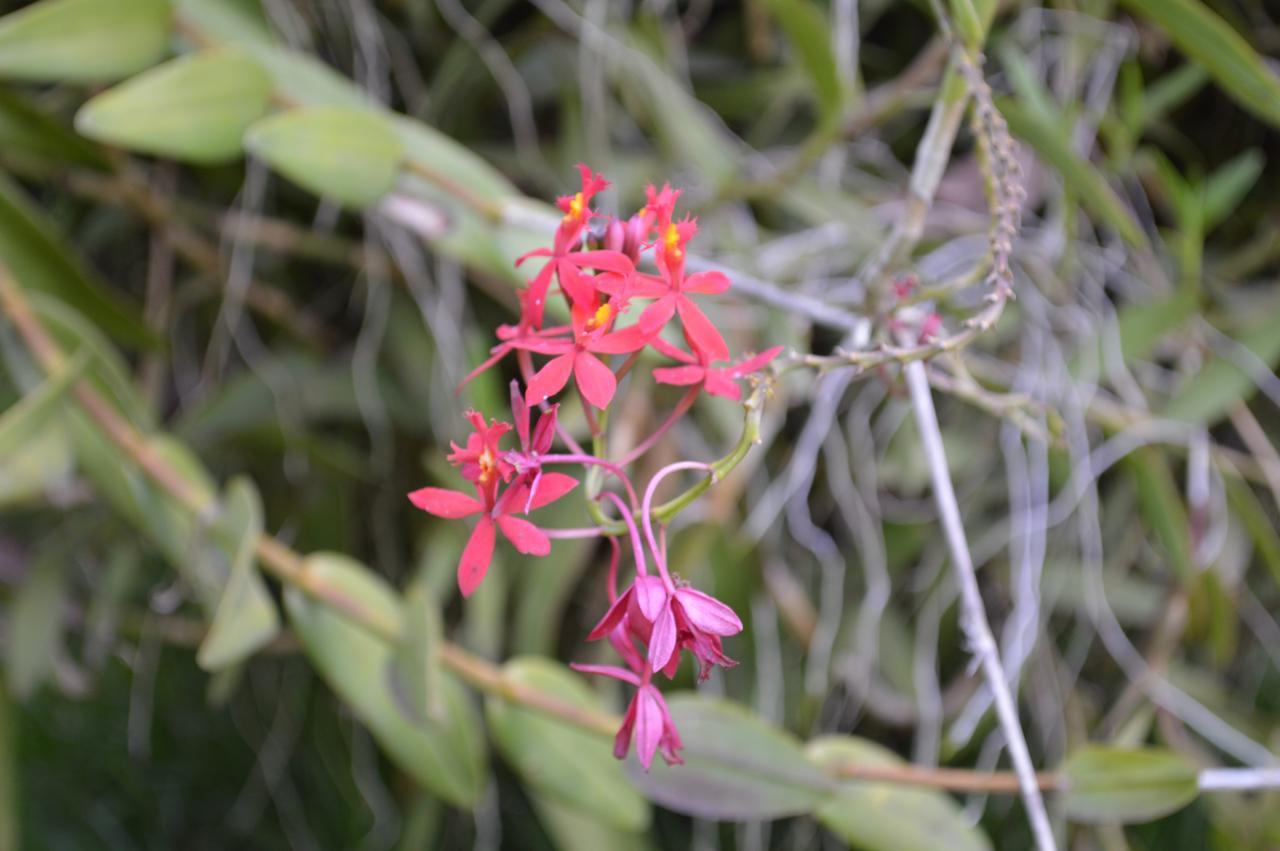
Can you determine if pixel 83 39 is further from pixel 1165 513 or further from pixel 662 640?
pixel 1165 513

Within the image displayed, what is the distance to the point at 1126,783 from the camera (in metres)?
0.47

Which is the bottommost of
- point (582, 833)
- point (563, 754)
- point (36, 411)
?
point (582, 833)

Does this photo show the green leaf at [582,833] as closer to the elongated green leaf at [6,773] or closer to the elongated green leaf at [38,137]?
the elongated green leaf at [6,773]

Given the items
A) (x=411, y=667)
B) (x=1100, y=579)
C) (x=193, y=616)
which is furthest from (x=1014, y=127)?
(x=193, y=616)

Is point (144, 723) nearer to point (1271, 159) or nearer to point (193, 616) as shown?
point (193, 616)

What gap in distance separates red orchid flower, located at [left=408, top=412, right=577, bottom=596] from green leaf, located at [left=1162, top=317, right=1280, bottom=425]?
1.69 ft

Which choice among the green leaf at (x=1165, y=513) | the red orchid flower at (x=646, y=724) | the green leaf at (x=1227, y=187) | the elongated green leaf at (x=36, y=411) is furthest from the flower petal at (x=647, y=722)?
the green leaf at (x=1227, y=187)

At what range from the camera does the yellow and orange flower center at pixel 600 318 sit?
0.27m

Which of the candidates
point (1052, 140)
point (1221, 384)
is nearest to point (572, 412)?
point (1052, 140)

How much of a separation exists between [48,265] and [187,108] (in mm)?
152

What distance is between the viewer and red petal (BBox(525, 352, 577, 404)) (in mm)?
248

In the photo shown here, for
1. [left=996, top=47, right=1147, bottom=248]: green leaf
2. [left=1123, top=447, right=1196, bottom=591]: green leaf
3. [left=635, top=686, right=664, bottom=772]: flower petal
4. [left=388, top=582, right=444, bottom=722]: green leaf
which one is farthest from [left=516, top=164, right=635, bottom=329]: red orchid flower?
[left=1123, top=447, right=1196, bottom=591]: green leaf

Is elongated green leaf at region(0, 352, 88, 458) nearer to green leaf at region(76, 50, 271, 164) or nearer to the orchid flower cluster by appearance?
green leaf at region(76, 50, 271, 164)

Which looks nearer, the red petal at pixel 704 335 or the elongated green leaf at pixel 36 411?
the red petal at pixel 704 335
